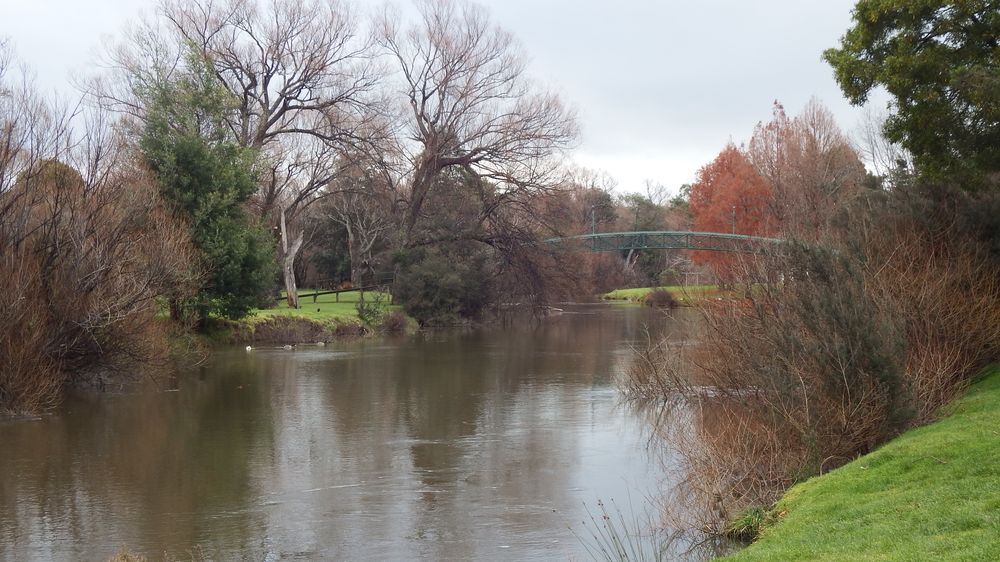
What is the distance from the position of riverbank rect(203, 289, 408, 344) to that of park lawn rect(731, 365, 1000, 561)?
1100 inches

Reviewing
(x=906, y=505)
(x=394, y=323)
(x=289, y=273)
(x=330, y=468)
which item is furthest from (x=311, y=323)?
(x=906, y=505)

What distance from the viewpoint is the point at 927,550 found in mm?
7352

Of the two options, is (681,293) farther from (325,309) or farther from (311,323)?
(311,323)

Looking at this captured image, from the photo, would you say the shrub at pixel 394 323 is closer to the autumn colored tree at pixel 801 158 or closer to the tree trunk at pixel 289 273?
the tree trunk at pixel 289 273

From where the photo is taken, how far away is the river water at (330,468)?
12398mm

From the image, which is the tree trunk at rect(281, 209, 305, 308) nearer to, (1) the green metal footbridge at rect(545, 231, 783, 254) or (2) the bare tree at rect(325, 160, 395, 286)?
(2) the bare tree at rect(325, 160, 395, 286)

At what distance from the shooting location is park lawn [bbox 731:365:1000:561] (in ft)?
25.0

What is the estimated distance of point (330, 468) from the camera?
54.0ft

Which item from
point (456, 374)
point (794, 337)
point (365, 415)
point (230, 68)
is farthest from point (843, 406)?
point (230, 68)

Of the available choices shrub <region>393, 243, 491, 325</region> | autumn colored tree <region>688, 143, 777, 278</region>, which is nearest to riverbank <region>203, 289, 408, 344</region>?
shrub <region>393, 243, 491, 325</region>

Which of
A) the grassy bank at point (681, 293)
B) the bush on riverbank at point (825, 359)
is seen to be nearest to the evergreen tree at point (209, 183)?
the grassy bank at point (681, 293)

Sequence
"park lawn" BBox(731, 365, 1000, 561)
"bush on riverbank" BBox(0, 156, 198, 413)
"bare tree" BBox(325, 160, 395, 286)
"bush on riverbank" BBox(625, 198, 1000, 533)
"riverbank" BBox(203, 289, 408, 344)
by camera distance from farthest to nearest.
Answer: "bare tree" BBox(325, 160, 395, 286)
"riverbank" BBox(203, 289, 408, 344)
"bush on riverbank" BBox(0, 156, 198, 413)
"bush on riverbank" BBox(625, 198, 1000, 533)
"park lawn" BBox(731, 365, 1000, 561)

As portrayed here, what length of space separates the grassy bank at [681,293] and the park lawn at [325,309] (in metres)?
14.5

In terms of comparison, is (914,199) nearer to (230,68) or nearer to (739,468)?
(739,468)
